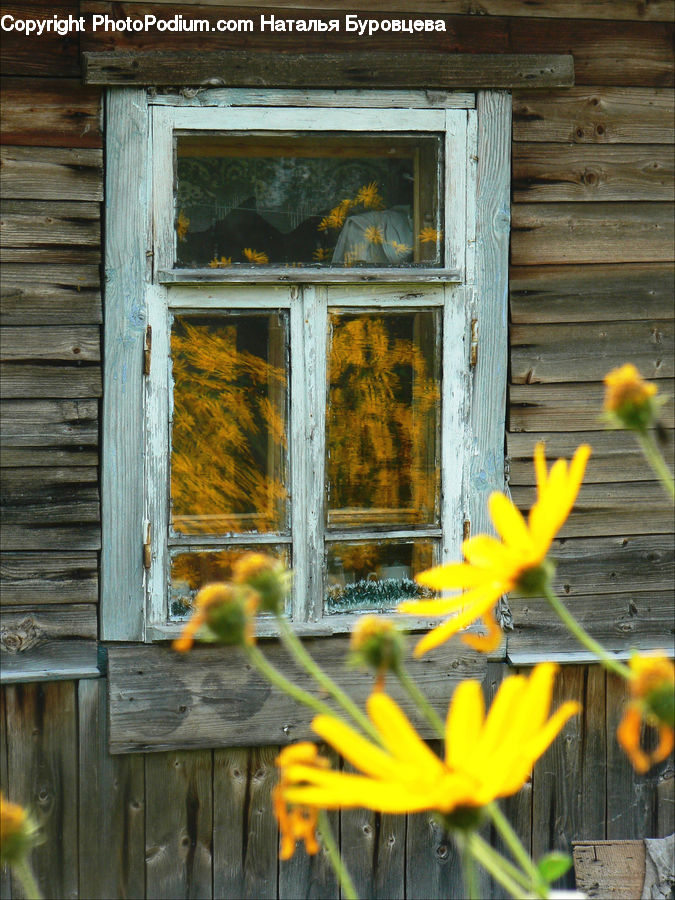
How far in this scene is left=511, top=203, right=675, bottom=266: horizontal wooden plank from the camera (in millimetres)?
3074

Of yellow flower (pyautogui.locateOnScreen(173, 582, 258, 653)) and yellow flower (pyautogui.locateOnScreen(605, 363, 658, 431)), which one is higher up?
yellow flower (pyautogui.locateOnScreen(605, 363, 658, 431))

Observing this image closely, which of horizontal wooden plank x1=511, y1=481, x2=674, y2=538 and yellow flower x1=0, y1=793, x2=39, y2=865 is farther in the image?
horizontal wooden plank x1=511, y1=481, x2=674, y2=538

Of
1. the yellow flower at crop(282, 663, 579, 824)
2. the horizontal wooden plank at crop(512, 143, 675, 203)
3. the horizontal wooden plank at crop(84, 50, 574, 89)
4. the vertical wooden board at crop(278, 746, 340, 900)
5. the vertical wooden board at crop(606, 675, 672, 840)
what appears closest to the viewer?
the yellow flower at crop(282, 663, 579, 824)

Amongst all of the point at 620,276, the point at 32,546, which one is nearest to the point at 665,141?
the point at 620,276

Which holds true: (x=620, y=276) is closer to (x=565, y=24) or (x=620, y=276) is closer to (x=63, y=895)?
(x=565, y=24)

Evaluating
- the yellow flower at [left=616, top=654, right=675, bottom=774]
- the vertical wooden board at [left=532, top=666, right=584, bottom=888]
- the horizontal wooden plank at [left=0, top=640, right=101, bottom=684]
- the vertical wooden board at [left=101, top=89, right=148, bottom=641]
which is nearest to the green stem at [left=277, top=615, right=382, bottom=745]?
the yellow flower at [left=616, top=654, right=675, bottom=774]

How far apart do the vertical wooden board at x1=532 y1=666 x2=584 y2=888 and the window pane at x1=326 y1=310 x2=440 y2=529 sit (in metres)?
0.76

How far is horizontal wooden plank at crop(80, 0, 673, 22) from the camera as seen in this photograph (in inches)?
116

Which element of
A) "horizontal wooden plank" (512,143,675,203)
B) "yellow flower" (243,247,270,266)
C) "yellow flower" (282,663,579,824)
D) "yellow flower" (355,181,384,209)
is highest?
"horizontal wooden plank" (512,143,675,203)

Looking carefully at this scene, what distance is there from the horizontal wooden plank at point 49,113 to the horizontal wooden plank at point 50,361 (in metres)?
0.51

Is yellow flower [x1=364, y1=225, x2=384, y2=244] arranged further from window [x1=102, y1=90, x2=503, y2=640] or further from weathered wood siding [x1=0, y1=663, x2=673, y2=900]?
weathered wood siding [x1=0, y1=663, x2=673, y2=900]

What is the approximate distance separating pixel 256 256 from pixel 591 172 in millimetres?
1006

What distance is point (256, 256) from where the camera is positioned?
3.00 meters

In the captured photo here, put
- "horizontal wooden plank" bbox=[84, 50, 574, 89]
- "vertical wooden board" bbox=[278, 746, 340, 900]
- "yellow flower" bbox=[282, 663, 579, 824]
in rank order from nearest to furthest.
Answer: "yellow flower" bbox=[282, 663, 579, 824]
"horizontal wooden plank" bbox=[84, 50, 574, 89]
"vertical wooden board" bbox=[278, 746, 340, 900]
